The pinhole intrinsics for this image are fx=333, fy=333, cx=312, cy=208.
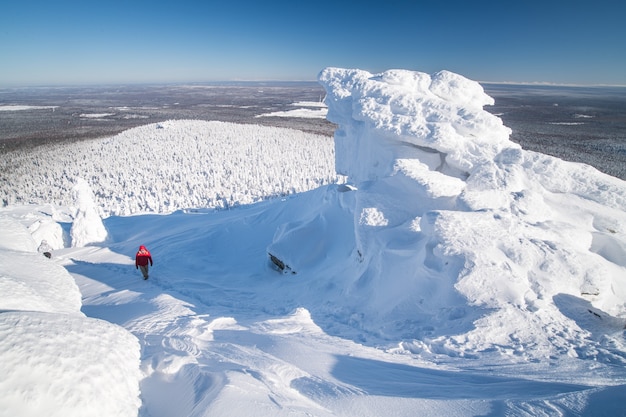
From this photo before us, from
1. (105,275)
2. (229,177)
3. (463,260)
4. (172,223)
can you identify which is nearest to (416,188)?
(463,260)

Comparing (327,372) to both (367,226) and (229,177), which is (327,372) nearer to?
(367,226)

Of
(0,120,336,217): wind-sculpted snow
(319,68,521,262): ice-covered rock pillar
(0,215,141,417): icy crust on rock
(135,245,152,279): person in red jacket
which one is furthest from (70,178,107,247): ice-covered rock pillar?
(0,215,141,417): icy crust on rock

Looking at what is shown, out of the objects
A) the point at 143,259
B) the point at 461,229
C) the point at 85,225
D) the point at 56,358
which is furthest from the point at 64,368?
the point at 85,225

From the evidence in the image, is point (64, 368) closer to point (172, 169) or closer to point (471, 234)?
point (471, 234)

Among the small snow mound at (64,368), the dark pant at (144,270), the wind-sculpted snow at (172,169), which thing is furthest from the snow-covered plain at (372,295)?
the wind-sculpted snow at (172,169)

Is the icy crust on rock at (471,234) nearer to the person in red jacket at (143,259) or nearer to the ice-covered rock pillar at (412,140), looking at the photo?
the ice-covered rock pillar at (412,140)

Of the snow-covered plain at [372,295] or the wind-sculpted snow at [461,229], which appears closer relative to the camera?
the snow-covered plain at [372,295]
